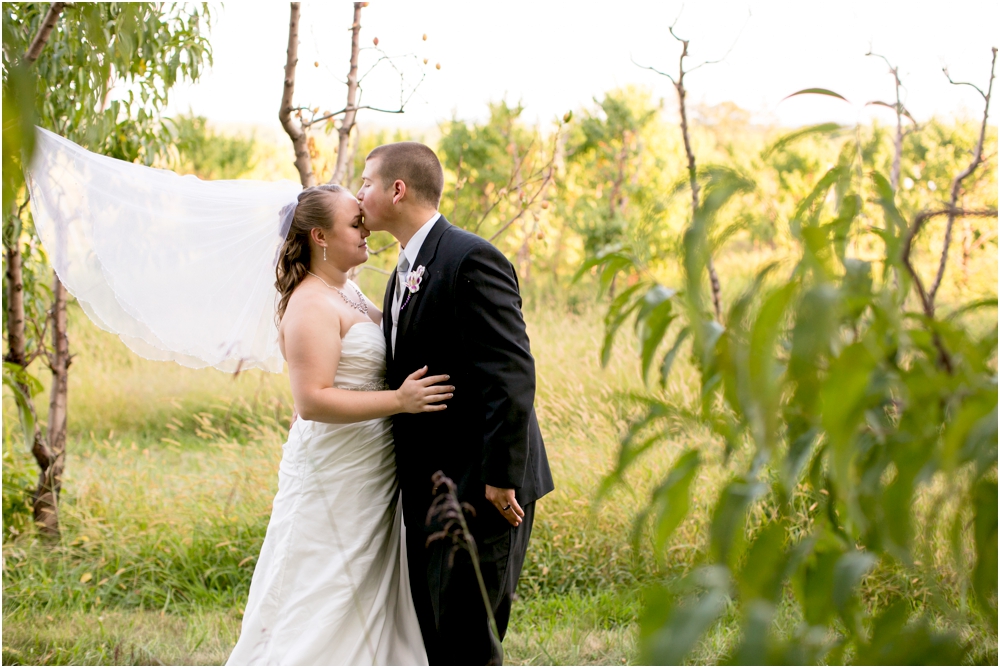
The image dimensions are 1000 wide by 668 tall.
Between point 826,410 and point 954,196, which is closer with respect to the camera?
point 826,410

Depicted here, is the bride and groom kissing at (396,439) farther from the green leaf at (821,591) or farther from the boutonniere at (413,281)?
the green leaf at (821,591)

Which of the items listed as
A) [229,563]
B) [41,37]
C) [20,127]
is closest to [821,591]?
[20,127]

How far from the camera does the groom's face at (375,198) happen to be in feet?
9.31

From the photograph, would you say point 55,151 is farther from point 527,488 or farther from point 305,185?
point 527,488

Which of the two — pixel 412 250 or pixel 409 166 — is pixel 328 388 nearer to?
pixel 412 250

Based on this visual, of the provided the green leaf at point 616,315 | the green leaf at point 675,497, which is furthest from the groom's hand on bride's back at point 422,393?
the green leaf at point 675,497

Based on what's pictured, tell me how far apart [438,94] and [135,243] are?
6.69 feet

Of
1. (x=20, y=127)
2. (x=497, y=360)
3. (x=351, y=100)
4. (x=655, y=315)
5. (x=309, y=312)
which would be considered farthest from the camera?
(x=351, y=100)

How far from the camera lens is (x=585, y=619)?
11.7 feet

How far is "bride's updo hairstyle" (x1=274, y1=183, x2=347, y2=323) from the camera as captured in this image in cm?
286

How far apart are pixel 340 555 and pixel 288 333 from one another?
799mm

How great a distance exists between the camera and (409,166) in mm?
2812

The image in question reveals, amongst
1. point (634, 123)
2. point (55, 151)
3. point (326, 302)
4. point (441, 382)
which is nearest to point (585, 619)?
point (441, 382)

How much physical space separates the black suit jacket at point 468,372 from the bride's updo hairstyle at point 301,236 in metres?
0.42
